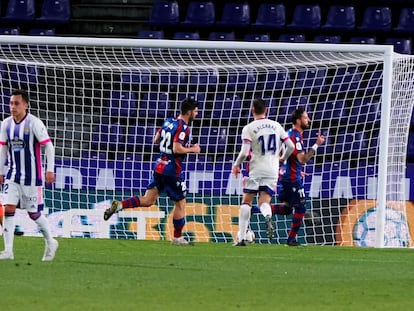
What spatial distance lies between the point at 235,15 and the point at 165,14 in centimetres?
135

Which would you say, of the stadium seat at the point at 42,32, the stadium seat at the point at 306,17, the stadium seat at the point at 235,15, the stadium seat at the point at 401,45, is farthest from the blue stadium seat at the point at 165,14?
the stadium seat at the point at 401,45

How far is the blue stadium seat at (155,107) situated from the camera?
59.7 ft

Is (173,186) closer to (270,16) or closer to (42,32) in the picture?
(42,32)

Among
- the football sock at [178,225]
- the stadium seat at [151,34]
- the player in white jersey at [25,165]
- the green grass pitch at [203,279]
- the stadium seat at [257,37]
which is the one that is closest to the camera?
the green grass pitch at [203,279]

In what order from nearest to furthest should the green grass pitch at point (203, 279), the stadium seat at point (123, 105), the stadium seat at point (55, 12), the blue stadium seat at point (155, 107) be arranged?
the green grass pitch at point (203, 279)
the stadium seat at point (123, 105)
the blue stadium seat at point (155, 107)
the stadium seat at point (55, 12)

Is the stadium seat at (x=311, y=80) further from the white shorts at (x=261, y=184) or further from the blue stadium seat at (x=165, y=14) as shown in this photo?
the blue stadium seat at (x=165, y=14)

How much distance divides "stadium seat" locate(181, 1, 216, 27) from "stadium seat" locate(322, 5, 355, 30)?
84.9 inches

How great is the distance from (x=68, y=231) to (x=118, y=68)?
8.19 ft

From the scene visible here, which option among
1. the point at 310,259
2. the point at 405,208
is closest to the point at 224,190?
the point at 405,208

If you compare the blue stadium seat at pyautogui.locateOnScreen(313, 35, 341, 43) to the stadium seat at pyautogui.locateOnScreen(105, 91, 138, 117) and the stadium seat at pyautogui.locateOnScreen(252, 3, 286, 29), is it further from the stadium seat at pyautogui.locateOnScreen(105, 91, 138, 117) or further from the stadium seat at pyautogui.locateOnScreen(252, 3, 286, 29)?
the stadium seat at pyautogui.locateOnScreen(105, 91, 138, 117)

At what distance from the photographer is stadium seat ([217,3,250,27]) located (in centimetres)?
2297

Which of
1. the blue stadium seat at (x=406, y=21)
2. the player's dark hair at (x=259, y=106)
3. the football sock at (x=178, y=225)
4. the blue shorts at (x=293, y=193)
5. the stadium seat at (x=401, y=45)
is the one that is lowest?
the football sock at (x=178, y=225)

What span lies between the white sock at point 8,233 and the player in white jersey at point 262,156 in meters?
3.95

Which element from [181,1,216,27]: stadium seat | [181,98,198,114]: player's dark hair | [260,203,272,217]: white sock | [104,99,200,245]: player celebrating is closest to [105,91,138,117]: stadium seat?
[104,99,200,245]: player celebrating
